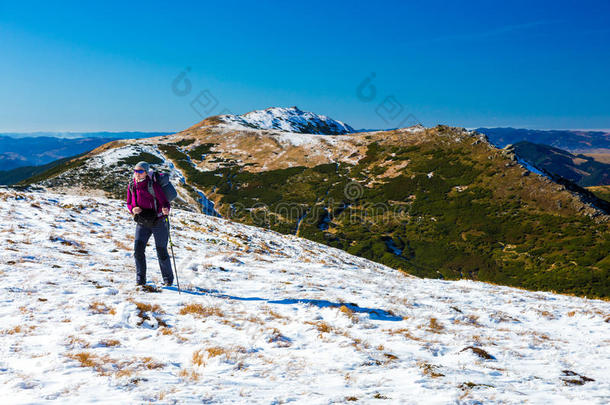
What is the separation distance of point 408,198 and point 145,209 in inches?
3193

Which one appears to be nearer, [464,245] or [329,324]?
[329,324]

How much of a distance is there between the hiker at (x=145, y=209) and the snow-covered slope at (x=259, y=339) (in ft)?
4.04

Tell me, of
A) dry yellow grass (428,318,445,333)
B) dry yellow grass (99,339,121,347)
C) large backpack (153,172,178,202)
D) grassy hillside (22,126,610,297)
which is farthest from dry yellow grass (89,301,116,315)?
grassy hillside (22,126,610,297)

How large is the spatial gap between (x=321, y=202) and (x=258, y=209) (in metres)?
17.4

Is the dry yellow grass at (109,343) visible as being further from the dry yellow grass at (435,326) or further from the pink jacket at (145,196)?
the dry yellow grass at (435,326)

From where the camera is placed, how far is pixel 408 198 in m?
83.8

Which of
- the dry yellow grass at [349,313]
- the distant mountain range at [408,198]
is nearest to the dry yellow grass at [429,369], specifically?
the dry yellow grass at [349,313]

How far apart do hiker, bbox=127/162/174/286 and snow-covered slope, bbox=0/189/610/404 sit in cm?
123

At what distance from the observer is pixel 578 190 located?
70.8 meters

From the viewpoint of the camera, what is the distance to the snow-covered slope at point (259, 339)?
15.3 feet

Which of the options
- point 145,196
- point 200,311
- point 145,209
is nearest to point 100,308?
point 200,311

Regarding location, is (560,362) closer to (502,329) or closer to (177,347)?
(502,329)

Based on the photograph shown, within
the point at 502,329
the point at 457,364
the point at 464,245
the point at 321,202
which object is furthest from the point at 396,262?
the point at 457,364

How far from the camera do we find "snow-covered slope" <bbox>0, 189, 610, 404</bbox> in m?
4.66
